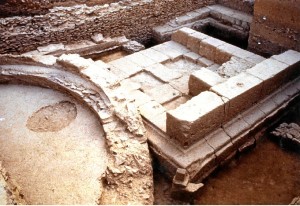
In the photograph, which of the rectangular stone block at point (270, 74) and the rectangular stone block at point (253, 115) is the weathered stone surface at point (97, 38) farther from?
the rectangular stone block at point (253, 115)

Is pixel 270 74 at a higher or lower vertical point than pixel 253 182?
higher

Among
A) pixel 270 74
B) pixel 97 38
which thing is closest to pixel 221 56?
pixel 270 74

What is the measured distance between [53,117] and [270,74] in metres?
4.10

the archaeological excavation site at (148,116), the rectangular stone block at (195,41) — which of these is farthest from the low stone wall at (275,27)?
the rectangular stone block at (195,41)

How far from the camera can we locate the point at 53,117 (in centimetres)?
537

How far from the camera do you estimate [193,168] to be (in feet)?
14.2

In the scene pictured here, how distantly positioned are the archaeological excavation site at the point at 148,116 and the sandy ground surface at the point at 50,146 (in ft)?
0.06

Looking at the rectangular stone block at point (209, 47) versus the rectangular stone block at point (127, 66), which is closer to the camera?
the rectangular stone block at point (127, 66)

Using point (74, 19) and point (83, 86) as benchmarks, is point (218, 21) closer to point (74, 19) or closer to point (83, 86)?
point (74, 19)

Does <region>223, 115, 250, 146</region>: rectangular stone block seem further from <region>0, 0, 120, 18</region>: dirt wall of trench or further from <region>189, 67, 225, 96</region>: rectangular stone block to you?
<region>0, 0, 120, 18</region>: dirt wall of trench

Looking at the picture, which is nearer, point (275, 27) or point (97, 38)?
point (275, 27)

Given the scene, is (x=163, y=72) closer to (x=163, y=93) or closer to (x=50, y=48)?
(x=163, y=93)

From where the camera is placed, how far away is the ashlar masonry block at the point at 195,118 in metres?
4.25

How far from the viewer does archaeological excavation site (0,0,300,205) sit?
428 centimetres
